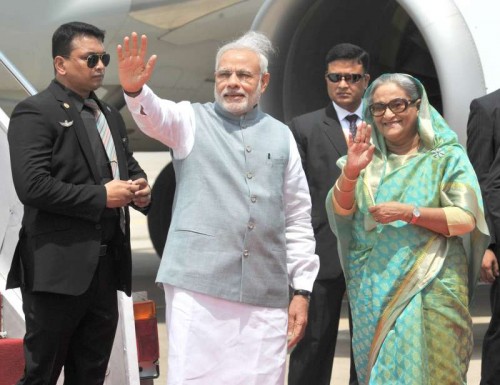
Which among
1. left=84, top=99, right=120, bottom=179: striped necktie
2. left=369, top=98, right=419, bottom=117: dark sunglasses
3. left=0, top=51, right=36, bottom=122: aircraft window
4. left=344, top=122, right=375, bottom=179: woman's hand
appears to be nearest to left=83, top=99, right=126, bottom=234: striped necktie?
left=84, top=99, right=120, bottom=179: striped necktie

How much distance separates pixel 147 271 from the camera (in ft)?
32.3

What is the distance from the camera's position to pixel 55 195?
3537 mm

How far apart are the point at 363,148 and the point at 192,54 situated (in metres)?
4.77

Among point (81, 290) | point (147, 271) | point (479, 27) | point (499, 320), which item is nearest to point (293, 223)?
point (81, 290)

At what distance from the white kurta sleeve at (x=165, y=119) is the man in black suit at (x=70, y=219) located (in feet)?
0.82

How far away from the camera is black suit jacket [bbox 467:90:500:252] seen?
14.1 ft

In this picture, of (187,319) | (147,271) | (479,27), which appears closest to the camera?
(187,319)

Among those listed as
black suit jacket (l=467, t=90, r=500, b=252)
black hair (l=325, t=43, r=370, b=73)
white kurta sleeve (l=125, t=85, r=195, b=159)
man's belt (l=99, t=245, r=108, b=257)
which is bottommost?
man's belt (l=99, t=245, r=108, b=257)

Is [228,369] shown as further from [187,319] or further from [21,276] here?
[21,276]

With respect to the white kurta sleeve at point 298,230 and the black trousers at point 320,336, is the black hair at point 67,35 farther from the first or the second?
the black trousers at point 320,336

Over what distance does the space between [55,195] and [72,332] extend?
0.43 meters

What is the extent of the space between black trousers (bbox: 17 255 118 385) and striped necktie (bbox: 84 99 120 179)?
27cm

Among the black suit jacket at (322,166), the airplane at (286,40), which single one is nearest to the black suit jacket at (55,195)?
the airplane at (286,40)

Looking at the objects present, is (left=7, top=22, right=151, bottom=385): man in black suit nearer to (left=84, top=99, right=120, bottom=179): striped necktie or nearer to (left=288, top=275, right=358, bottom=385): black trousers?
(left=84, top=99, right=120, bottom=179): striped necktie
